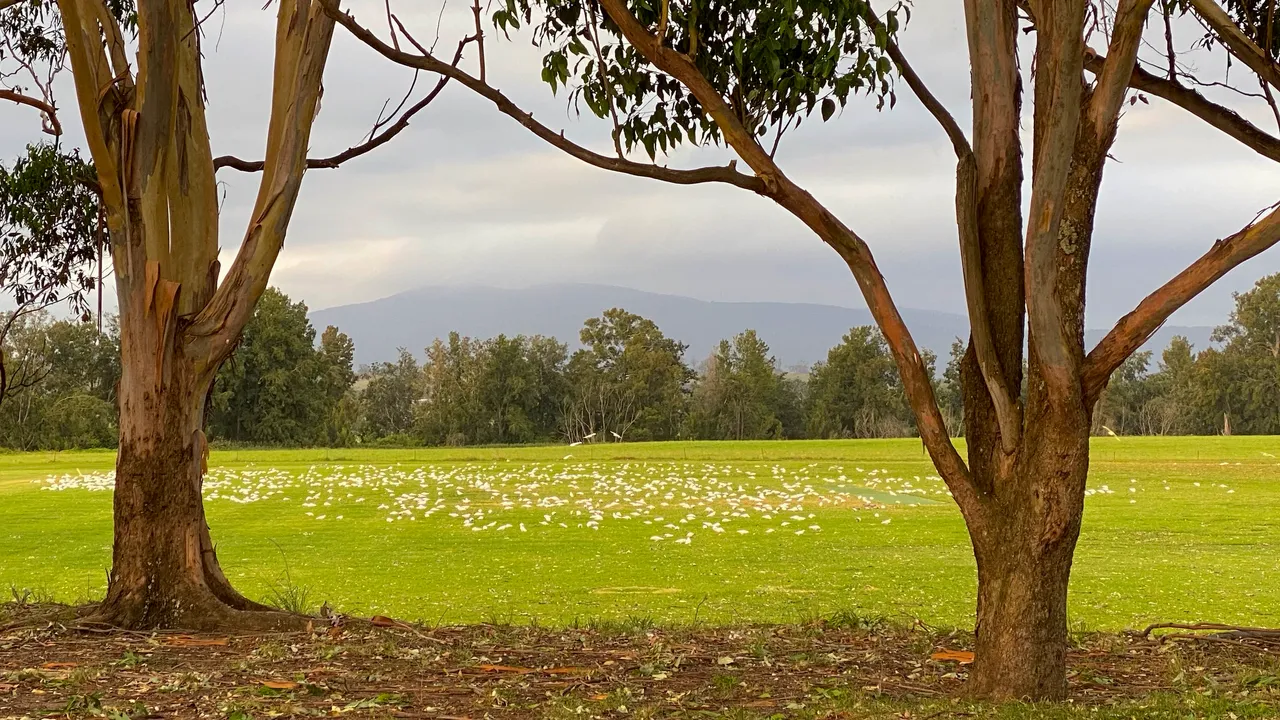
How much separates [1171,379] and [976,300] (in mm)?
71320

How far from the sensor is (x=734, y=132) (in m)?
4.28

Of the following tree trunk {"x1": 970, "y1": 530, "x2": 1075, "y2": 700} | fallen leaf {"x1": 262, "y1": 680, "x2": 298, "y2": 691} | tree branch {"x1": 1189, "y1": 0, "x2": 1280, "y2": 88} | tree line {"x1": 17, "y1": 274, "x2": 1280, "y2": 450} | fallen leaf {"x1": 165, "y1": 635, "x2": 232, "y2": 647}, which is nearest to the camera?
tree trunk {"x1": 970, "y1": 530, "x2": 1075, "y2": 700}

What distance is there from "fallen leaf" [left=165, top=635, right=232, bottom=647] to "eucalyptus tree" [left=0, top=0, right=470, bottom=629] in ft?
1.05

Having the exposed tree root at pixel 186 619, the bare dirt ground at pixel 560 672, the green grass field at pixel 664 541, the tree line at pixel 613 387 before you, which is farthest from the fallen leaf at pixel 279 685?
the tree line at pixel 613 387

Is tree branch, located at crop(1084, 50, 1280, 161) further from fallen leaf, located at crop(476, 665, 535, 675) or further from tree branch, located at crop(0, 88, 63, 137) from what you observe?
tree branch, located at crop(0, 88, 63, 137)

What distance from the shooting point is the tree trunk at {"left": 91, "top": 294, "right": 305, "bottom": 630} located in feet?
19.0

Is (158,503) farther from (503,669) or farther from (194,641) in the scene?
(503,669)

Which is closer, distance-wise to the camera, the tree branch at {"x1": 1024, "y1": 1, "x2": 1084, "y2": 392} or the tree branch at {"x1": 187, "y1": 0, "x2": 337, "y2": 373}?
the tree branch at {"x1": 1024, "y1": 1, "x2": 1084, "y2": 392}

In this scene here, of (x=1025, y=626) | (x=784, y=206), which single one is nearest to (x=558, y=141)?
(x=784, y=206)

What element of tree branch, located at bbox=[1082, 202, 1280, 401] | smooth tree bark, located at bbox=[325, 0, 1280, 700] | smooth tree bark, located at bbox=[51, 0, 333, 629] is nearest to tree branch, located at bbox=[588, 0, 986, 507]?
smooth tree bark, located at bbox=[325, 0, 1280, 700]

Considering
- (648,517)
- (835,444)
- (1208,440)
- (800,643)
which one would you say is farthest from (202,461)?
(1208,440)

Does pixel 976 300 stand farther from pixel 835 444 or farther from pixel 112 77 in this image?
pixel 835 444

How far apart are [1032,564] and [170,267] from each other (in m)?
4.63

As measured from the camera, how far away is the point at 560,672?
4668 mm
